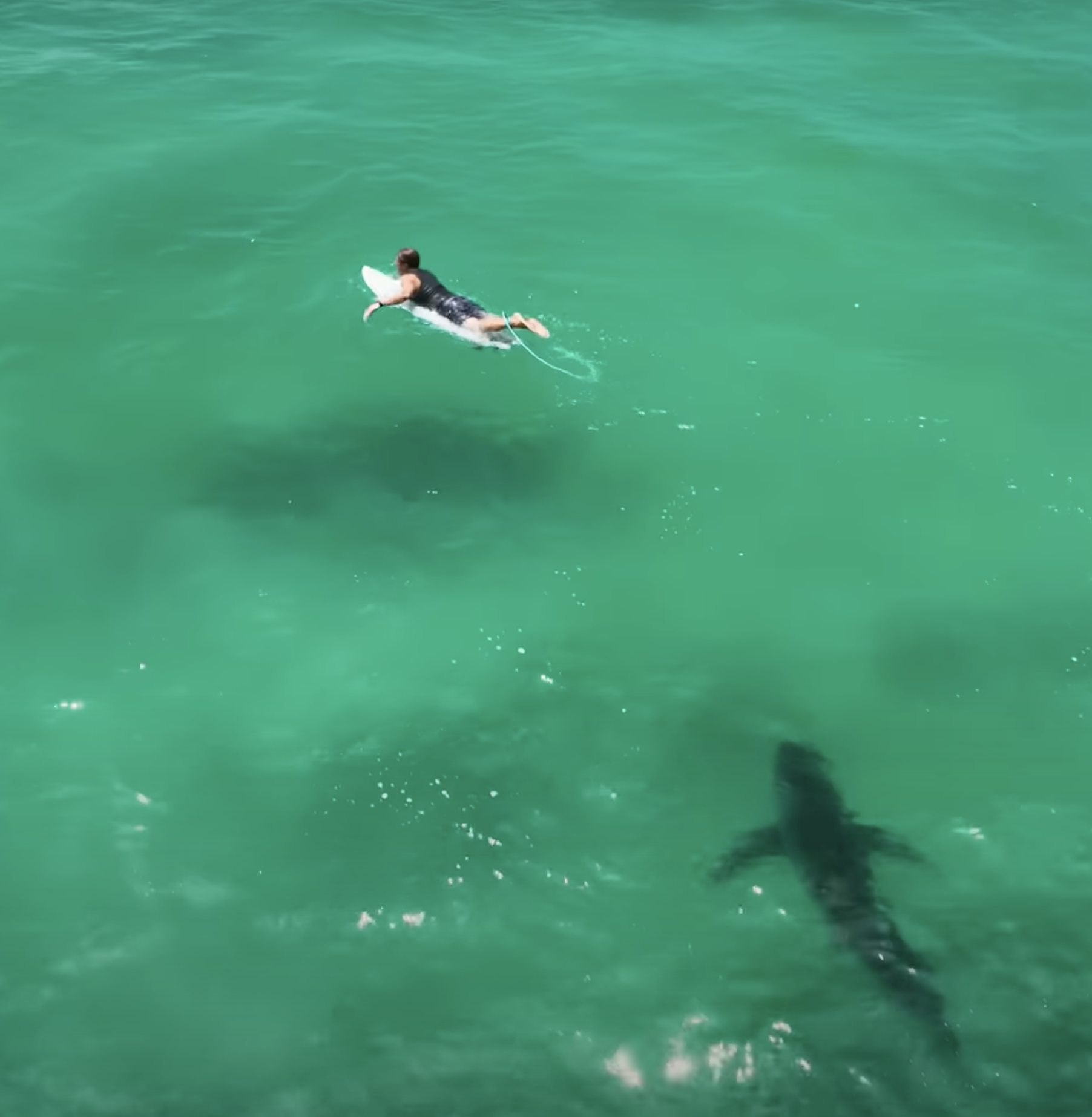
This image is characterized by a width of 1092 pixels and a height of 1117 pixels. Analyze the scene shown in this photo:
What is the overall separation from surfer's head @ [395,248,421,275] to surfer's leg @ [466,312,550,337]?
205 centimetres

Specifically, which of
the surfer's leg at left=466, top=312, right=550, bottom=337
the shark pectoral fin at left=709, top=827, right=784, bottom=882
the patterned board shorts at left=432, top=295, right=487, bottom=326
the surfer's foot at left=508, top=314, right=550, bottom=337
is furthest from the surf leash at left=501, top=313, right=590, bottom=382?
the shark pectoral fin at left=709, top=827, right=784, bottom=882

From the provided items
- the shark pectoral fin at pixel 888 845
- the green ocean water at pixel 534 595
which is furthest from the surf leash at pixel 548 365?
the shark pectoral fin at pixel 888 845

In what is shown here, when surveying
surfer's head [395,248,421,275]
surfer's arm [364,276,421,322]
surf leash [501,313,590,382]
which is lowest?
surf leash [501,313,590,382]

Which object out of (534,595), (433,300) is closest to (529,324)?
(433,300)

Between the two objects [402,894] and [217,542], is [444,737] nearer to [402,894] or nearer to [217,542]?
[402,894]

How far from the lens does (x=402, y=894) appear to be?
1800cm

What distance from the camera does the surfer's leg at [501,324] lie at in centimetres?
2345

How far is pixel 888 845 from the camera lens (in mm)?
18703

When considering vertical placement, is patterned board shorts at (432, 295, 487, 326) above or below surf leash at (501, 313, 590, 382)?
above

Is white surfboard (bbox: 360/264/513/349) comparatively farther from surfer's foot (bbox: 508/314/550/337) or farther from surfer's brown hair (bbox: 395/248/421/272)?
surfer's foot (bbox: 508/314/550/337)

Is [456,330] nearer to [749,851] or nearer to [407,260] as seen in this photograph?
[407,260]

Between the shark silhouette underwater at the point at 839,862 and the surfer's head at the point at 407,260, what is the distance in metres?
14.1

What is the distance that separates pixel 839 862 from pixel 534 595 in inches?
329

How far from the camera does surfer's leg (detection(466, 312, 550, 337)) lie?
2345 centimetres
